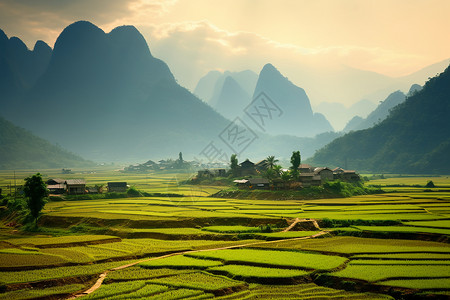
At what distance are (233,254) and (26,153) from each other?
164869mm

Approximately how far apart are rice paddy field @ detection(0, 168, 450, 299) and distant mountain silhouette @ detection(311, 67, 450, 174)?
68.5 metres

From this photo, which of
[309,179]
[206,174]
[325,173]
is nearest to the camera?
[309,179]

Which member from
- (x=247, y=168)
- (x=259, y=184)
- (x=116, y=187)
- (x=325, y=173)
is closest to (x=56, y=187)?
(x=116, y=187)

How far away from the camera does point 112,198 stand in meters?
58.5

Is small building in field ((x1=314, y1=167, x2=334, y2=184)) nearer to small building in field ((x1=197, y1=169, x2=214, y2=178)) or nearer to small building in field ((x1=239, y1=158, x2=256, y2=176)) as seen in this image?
small building in field ((x1=239, y1=158, x2=256, y2=176))

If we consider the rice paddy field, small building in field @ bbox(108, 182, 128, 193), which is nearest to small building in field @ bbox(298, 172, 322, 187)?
the rice paddy field

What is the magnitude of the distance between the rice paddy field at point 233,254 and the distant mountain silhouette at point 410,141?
2696 inches

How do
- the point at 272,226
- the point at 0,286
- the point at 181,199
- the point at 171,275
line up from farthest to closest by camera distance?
the point at 181,199, the point at 272,226, the point at 171,275, the point at 0,286

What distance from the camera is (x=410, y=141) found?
11169cm

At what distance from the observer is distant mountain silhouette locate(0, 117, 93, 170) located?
161 m

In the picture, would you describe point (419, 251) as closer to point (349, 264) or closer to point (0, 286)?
point (349, 264)

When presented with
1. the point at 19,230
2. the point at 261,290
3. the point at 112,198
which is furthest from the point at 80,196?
the point at 261,290

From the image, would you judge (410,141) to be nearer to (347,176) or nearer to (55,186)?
(347,176)

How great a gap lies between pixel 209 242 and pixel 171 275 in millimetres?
8278
